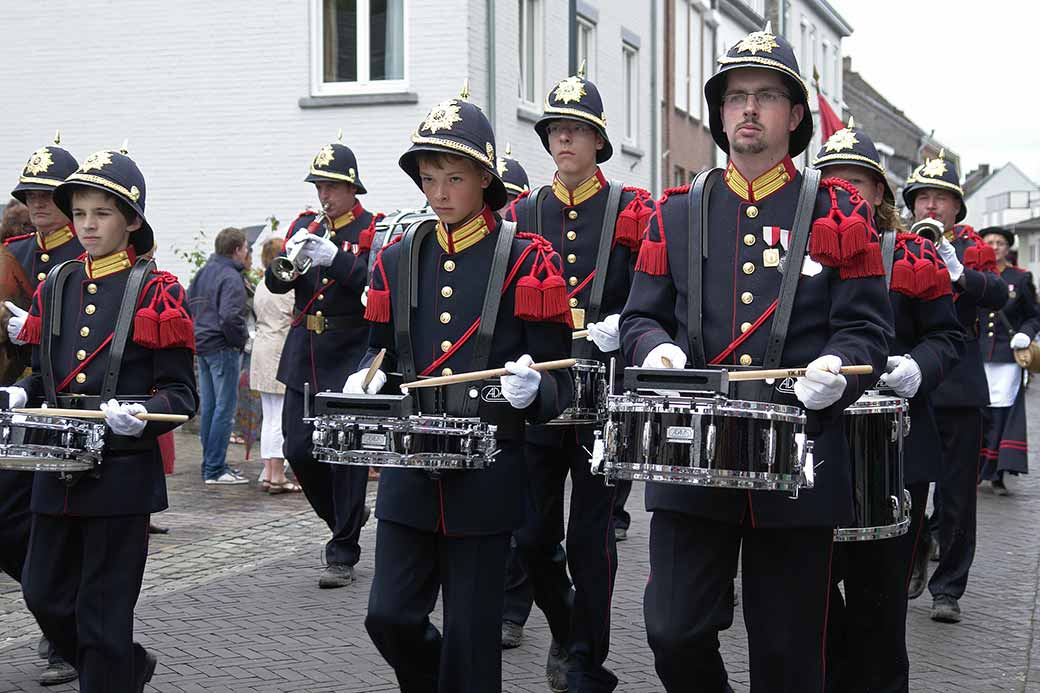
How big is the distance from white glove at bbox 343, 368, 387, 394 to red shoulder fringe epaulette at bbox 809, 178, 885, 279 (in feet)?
5.33

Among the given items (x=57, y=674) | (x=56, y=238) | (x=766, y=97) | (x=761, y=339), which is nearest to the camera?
(x=761, y=339)

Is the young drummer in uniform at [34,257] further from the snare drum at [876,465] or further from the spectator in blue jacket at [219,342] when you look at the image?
the spectator in blue jacket at [219,342]

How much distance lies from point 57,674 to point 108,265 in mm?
2001

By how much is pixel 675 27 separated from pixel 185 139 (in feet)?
46.8

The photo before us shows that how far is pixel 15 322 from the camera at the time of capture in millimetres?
6426

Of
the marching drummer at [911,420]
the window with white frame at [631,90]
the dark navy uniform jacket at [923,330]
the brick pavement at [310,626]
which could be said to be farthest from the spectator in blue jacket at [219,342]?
the window with white frame at [631,90]

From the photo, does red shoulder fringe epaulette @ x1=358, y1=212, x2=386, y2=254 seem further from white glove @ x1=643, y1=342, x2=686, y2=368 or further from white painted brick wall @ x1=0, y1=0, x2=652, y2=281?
white painted brick wall @ x1=0, y1=0, x2=652, y2=281

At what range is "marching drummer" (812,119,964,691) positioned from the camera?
560 centimetres

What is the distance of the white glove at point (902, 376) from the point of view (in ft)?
18.9

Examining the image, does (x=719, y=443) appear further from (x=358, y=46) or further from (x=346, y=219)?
(x=358, y=46)

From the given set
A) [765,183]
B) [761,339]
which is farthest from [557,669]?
[765,183]

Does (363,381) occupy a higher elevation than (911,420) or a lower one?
higher

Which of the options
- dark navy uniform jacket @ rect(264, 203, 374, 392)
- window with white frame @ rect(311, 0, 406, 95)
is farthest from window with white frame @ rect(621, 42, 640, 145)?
dark navy uniform jacket @ rect(264, 203, 374, 392)

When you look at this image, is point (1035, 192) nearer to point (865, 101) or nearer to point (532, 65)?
point (865, 101)
